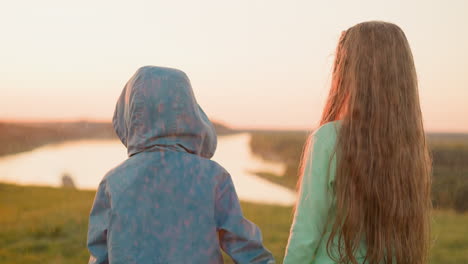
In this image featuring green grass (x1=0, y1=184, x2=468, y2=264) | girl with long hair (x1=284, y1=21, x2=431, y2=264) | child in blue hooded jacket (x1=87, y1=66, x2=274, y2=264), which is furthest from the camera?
green grass (x1=0, y1=184, x2=468, y2=264)

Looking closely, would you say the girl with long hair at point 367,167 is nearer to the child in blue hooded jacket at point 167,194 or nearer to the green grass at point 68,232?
the child in blue hooded jacket at point 167,194

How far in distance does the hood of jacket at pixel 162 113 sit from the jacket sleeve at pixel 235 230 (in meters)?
0.27

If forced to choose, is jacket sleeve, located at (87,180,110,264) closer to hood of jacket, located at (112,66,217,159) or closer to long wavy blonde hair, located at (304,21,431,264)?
hood of jacket, located at (112,66,217,159)

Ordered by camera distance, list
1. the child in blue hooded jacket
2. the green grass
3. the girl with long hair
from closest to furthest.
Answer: the child in blue hooded jacket
the girl with long hair
the green grass

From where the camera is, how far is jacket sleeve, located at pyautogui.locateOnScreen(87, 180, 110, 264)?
84.8 inches

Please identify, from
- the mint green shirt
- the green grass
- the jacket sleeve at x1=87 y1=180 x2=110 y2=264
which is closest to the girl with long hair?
the mint green shirt

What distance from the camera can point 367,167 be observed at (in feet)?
7.46

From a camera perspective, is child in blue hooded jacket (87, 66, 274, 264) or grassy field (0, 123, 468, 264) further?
grassy field (0, 123, 468, 264)

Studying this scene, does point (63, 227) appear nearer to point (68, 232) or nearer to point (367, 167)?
point (68, 232)

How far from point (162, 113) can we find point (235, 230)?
26.9 inches

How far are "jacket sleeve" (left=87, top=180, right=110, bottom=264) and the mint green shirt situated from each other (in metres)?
0.95

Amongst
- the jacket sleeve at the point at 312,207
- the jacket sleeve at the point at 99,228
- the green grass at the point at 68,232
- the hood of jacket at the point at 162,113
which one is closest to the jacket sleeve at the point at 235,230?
the jacket sleeve at the point at 312,207

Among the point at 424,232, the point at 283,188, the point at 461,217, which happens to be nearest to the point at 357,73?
the point at 424,232

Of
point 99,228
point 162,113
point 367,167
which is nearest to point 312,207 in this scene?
point 367,167
